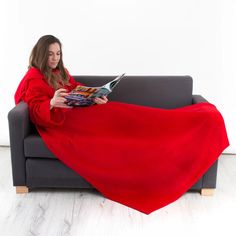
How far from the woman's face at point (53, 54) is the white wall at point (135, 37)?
0.60 meters

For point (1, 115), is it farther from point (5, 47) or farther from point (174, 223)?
point (174, 223)

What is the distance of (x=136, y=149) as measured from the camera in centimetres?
247

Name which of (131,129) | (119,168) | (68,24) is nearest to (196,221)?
(119,168)

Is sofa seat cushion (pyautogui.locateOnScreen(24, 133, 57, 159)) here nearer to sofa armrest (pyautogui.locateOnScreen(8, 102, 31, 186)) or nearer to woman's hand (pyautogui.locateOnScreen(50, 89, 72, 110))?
sofa armrest (pyautogui.locateOnScreen(8, 102, 31, 186))

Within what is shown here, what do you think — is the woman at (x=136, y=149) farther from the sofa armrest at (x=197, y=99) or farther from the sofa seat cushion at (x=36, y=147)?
the sofa armrest at (x=197, y=99)

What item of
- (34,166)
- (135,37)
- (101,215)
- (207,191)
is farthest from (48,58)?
(207,191)

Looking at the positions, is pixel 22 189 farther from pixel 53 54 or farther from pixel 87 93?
pixel 53 54

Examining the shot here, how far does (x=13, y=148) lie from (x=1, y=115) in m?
1.11

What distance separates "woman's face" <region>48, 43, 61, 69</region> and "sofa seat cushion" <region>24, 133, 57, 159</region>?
0.56 meters

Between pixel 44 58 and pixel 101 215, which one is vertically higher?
pixel 44 58

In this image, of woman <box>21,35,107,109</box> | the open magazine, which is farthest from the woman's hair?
the open magazine

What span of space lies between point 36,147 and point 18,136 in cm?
13

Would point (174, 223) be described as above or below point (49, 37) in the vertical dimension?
below

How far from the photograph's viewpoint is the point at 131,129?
8.61 feet
